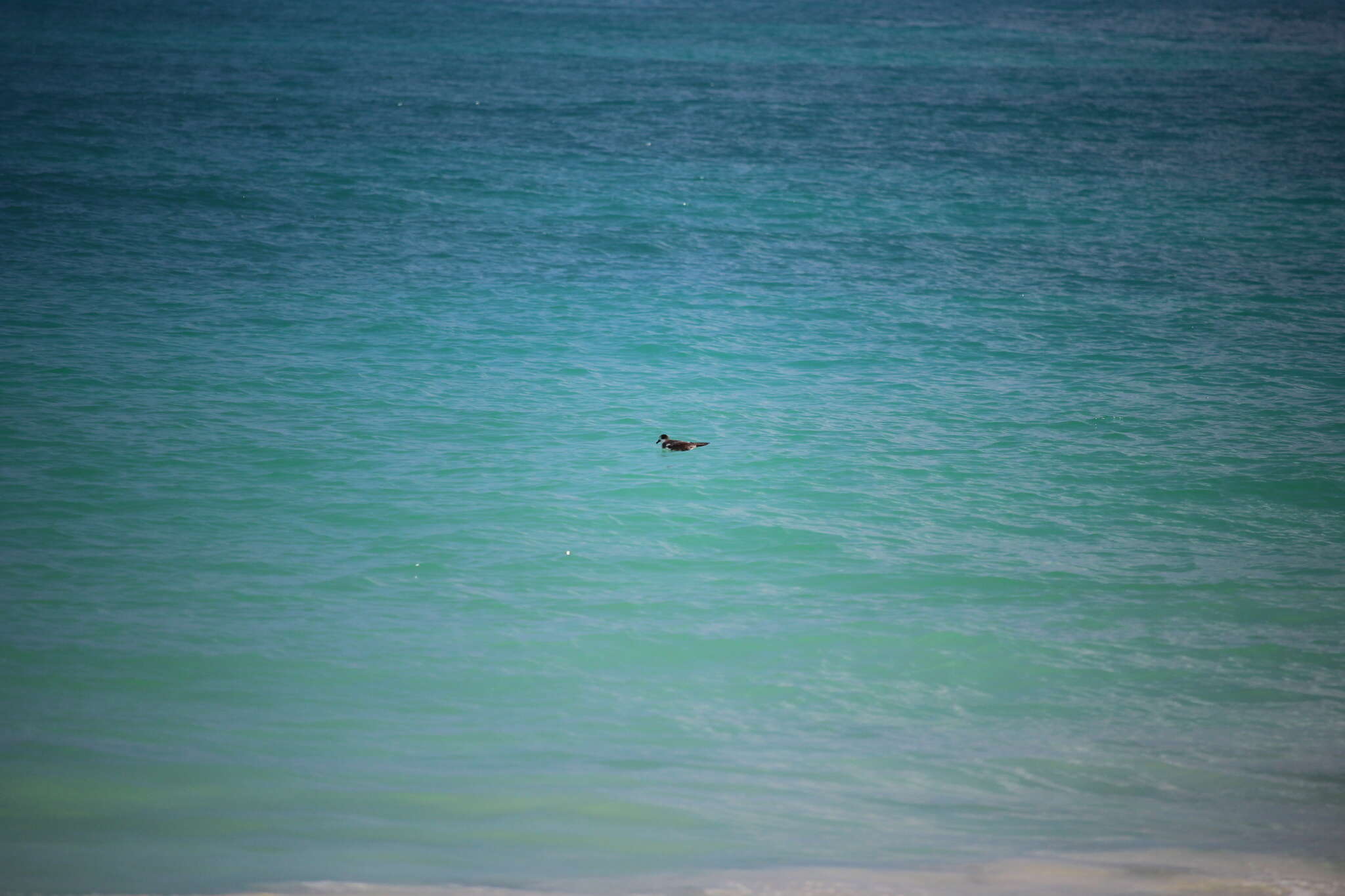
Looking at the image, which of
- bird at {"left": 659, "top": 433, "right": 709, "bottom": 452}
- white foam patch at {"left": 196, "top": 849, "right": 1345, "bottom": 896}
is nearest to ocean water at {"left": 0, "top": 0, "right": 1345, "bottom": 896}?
white foam patch at {"left": 196, "top": 849, "right": 1345, "bottom": 896}

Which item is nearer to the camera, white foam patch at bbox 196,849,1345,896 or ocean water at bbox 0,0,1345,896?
white foam patch at bbox 196,849,1345,896

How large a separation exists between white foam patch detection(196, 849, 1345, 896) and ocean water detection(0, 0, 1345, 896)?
29 mm

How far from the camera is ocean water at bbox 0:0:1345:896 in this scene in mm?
6930

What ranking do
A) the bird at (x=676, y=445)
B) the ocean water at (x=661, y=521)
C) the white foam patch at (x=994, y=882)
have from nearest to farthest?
the white foam patch at (x=994, y=882)
the ocean water at (x=661, y=521)
the bird at (x=676, y=445)

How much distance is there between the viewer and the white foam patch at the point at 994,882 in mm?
6160

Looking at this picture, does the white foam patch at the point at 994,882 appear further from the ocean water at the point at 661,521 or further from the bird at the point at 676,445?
the bird at the point at 676,445

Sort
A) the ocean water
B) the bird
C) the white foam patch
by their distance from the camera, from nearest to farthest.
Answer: the white foam patch, the ocean water, the bird

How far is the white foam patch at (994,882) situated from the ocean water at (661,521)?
0.03 metres

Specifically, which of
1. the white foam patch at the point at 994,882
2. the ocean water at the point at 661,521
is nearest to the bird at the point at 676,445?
the ocean water at the point at 661,521

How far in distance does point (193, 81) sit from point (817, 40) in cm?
2552

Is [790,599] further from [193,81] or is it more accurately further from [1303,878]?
[193,81]

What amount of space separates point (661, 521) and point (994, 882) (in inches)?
210

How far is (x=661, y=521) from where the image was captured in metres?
11.1

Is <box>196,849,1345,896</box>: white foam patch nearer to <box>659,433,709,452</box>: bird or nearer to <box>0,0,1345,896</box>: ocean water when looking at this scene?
<box>0,0,1345,896</box>: ocean water
